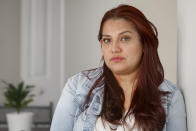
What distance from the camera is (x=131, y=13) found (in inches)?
43.4

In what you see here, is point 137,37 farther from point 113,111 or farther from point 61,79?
Result: point 61,79

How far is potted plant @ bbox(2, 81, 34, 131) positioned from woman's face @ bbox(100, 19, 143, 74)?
213 cm

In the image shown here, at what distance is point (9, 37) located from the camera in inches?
139

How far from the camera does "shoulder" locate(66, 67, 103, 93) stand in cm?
123

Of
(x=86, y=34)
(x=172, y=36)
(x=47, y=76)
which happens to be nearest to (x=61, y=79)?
(x=47, y=76)

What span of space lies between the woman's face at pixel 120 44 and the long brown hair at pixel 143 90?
2 centimetres

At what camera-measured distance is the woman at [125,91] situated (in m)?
1.10

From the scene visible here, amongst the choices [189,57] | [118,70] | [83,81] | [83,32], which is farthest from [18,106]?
[189,57]

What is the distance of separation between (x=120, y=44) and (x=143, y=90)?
184 mm

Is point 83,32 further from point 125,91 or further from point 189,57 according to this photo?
point 189,57

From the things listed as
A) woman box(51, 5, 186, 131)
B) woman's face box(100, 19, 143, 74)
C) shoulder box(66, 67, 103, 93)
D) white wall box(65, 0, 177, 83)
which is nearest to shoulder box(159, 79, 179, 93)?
woman box(51, 5, 186, 131)

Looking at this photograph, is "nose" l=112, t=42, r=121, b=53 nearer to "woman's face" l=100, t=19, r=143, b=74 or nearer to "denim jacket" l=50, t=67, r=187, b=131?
"woman's face" l=100, t=19, r=143, b=74

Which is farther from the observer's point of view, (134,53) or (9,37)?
(9,37)

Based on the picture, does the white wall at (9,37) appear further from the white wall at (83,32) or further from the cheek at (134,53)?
the cheek at (134,53)
